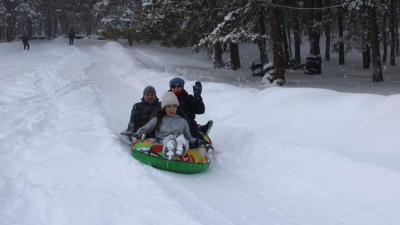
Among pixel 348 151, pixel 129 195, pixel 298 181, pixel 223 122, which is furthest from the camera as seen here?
pixel 223 122

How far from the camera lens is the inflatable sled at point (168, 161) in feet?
18.6

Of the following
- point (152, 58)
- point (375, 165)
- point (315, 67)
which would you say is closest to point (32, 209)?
point (375, 165)

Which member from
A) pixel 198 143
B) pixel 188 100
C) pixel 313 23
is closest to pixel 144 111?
pixel 188 100

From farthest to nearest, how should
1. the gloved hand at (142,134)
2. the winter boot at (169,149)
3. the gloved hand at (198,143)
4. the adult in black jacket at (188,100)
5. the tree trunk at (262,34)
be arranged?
the tree trunk at (262,34) → the adult in black jacket at (188,100) → the gloved hand at (198,143) → the gloved hand at (142,134) → the winter boot at (169,149)

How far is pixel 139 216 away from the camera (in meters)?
3.47

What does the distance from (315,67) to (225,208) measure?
851 inches

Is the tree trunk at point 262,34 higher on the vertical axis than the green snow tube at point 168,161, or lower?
higher

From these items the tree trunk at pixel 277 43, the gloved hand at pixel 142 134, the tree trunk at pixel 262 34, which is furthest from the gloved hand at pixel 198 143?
the tree trunk at pixel 262 34

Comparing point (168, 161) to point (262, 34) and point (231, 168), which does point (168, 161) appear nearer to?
point (231, 168)

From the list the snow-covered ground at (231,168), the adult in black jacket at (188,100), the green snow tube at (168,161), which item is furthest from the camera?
the adult in black jacket at (188,100)

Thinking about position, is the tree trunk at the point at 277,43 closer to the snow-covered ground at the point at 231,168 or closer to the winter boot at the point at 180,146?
the snow-covered ground at the point at 231,168

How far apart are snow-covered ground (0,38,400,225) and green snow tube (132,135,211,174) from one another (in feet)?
0.61

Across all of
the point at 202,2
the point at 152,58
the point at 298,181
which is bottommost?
the point at 298,181

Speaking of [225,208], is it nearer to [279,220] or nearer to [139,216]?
[279,220]
